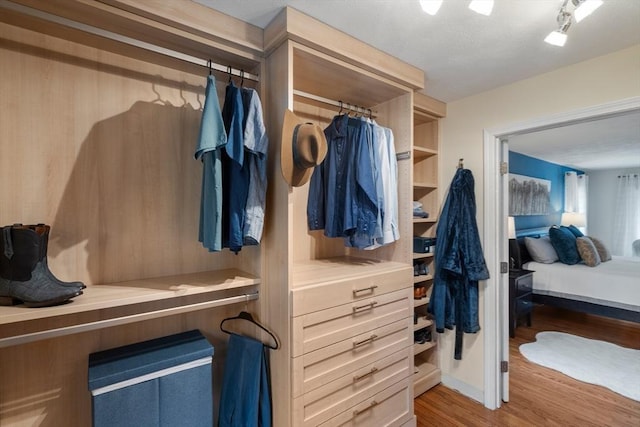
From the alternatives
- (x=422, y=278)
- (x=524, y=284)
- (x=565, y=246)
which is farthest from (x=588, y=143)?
(x=422, y=278)

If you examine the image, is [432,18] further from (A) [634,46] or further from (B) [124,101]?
(B) [124,101]

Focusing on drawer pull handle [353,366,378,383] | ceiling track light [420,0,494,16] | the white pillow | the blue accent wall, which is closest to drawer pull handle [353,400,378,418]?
drawer pull handle [353,366,378,383]

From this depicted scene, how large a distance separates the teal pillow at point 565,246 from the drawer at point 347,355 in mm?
3554

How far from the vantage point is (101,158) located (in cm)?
133

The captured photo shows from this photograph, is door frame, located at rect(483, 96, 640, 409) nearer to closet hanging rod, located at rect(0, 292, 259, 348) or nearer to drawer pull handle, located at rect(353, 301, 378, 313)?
drawer pull handle, located at rect(353, 301, 378, 313)

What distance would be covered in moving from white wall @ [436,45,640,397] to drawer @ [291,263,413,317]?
0.87m

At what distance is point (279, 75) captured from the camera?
4.57ft

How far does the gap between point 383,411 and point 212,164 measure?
63.9 inches

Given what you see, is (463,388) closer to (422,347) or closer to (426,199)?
(422,347)

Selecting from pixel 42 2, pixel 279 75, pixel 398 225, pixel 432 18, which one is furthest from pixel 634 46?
pixel 42 2

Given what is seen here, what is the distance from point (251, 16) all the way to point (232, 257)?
1.21m

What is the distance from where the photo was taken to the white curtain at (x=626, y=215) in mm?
6125

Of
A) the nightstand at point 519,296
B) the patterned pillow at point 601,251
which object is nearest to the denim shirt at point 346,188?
the nightstand at point 519,296

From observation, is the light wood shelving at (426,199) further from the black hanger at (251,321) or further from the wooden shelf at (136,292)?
the wooden shelf at (136,292)
